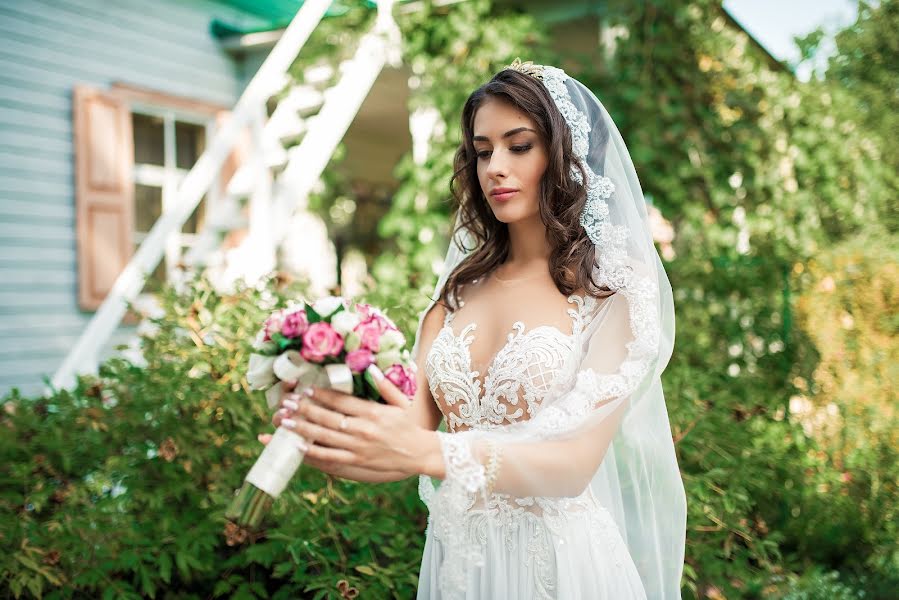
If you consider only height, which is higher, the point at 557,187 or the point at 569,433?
the point at 557,187

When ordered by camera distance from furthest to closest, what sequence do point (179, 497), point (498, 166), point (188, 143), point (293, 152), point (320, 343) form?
point (188, 143), point (293, 152), point (179, 497), point (498, 166), point (320, 343)

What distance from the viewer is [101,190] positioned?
6.10m

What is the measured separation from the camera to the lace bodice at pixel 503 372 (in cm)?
191

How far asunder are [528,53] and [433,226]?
152cm

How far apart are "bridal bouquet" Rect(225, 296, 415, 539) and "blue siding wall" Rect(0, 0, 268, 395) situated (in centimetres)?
505

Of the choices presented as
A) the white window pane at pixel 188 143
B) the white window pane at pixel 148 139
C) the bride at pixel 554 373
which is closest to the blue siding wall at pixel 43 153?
the white window pane at pixel 148 139

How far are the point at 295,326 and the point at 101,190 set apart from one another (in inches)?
210

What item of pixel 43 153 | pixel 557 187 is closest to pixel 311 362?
pixel 557 187

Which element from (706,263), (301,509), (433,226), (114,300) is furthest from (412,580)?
(433,226)

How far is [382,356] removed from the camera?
59.1 inches

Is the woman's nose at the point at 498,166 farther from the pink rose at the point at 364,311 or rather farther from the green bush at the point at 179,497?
the green bush at the point at 179,497

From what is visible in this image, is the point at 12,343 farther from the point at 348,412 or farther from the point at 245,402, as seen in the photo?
the point at 348,412

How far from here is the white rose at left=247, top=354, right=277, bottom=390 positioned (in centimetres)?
153

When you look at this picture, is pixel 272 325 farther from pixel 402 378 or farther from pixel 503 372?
pixel 503 372
